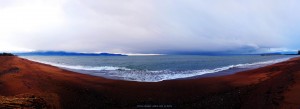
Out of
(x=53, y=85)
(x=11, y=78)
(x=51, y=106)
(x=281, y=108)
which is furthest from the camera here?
(x=11, y=78)

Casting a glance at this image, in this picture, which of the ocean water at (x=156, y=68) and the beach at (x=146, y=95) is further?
the ocean water at (x=156, y=68)

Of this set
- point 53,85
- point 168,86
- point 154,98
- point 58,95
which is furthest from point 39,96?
point 168,86

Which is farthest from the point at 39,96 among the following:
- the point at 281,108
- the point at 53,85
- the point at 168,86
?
the point at 281,108

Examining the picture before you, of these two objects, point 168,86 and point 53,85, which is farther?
point 168,86

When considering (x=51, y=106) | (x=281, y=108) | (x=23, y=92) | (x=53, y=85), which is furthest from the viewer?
(x=53, y=85)

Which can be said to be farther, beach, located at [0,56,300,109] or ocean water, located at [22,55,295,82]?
ocean water, located at [22,55,295,82]

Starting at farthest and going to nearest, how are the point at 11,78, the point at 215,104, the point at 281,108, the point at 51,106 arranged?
the point at 11,78 < the point at 215,104 < the point at 51,106 < the point at 281,108

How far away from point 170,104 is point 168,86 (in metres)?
4.57

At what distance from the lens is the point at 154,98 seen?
14.8 meters

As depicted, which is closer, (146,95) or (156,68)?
(146,95)

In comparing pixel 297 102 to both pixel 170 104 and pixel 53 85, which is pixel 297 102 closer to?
pixel 170 104

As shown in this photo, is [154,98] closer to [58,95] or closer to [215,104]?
[215,104]

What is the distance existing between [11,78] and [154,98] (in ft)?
32.2

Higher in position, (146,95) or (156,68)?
(156,68)
